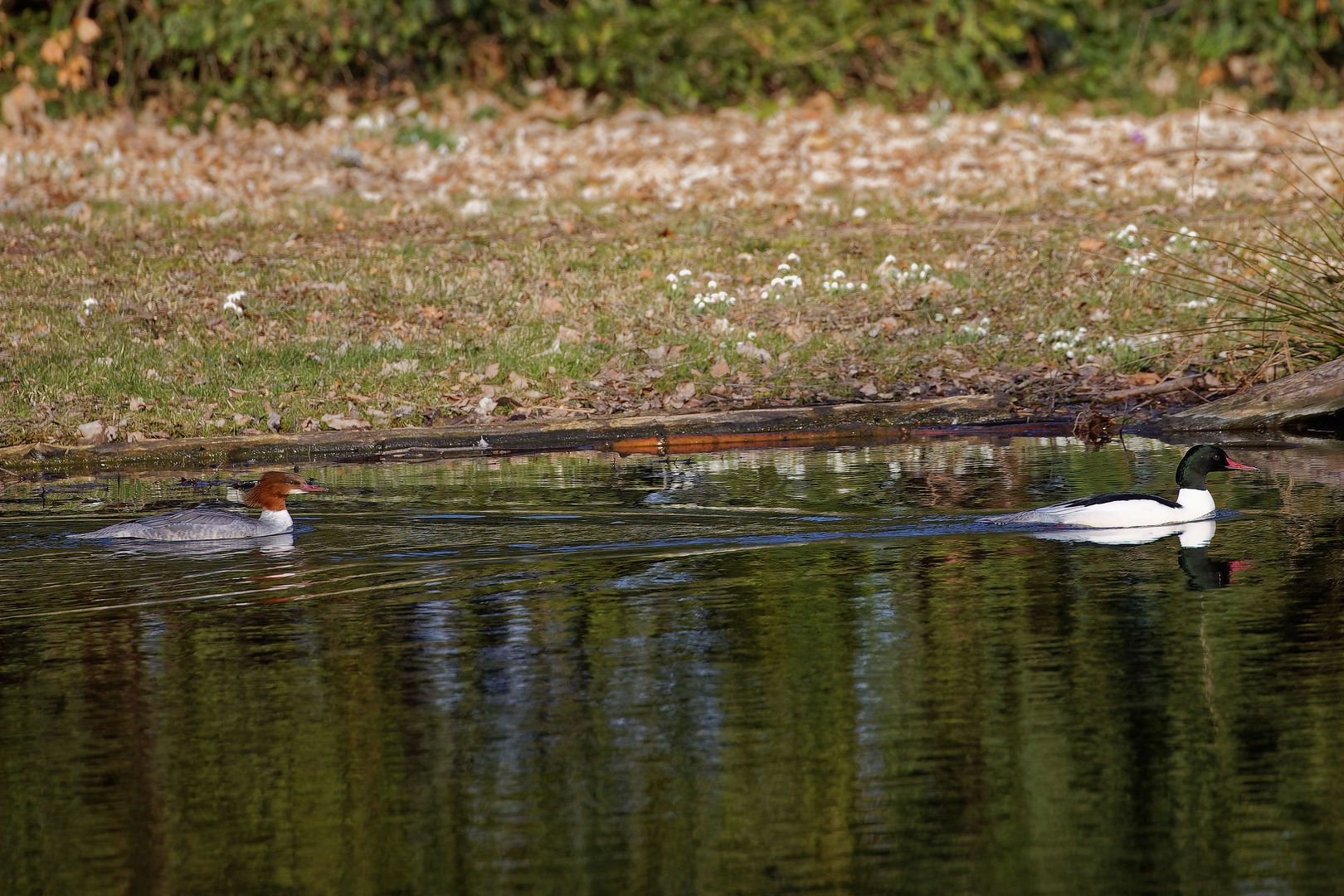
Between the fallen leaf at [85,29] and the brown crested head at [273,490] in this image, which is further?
the fallen leaf at [85,29]

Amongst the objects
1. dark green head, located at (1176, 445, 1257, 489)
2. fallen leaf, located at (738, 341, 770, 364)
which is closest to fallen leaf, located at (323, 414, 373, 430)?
fallen leaf, located at (738, 341, 770, 364)

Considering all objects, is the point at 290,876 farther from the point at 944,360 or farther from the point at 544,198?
the point at 544,198

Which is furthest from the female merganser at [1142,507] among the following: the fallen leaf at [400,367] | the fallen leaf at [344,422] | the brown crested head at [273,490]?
the fallen leaf at [400,367]

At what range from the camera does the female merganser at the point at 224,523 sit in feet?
31.2

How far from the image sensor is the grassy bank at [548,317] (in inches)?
542

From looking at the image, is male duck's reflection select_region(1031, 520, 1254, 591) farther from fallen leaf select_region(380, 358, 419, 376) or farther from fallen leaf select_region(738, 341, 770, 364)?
fallen leaf select_region(380, 358, 419, 376)

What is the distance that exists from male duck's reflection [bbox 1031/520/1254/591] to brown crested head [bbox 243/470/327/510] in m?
4.07

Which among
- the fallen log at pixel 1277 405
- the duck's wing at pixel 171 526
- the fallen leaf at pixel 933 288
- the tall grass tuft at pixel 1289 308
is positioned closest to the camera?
the duck's wing at pixel 171 526

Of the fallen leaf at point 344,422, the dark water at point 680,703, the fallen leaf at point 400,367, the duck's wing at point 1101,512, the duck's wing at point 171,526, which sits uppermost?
the fallen leaf at point 400,367

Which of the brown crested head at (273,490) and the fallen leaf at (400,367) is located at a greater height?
the fallen leaf at (400,367)

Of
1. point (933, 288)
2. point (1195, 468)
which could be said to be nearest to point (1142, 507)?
point (1195, 468)

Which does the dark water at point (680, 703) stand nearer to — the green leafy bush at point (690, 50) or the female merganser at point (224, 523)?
the female merganser at point (224, 523)

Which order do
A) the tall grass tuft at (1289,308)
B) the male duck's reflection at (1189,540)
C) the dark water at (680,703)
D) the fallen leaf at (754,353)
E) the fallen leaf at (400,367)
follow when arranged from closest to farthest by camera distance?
the dark water at (680,703) < the male duck's reflection at (1189,540) < the tall grass tuft at (1289,308) < the fallen leaf at (400,367) < the fallen leaf at (754,353)

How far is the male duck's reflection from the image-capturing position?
805 centimetres
